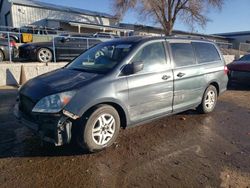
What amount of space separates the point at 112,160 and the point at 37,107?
131 centimetres

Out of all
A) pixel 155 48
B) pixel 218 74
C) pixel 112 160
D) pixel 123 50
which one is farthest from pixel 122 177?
pixel 218 74

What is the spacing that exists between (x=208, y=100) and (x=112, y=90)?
3.01 meters

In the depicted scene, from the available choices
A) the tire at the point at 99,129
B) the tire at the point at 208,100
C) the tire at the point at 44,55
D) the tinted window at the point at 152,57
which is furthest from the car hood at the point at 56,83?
the tire at the point at 44,55

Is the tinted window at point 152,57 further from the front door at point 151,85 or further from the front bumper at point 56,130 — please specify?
the front bumper at point 56,130

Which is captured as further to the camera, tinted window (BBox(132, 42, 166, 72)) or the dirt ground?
tinted window (BBox(132, 42, 166, 72))

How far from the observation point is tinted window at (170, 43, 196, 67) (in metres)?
4.80

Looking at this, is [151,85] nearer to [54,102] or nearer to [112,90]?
[112,90]

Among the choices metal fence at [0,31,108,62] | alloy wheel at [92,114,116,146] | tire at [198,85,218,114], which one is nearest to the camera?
alloy wheel at [92,114,116,146]

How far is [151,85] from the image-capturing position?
168 inches

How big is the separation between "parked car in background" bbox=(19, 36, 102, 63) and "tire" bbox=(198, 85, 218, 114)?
8.16 m

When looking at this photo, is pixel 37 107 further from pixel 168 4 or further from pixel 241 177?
pixel 168 4

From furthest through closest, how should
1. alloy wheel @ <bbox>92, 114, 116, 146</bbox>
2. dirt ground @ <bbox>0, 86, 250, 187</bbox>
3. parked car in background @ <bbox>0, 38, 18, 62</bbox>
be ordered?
parked car in background @ <bbox>0, 38, 18, 62</bbox>
alloy wheel @ <bbox>92, 114, 116, 146</bbox>
dirt ground @ <bbox>0, 86, 250, 187</bbox>

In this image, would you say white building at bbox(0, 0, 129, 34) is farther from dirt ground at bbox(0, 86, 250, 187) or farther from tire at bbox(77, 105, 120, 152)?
tire at bbox(77, 105, 120, 152)

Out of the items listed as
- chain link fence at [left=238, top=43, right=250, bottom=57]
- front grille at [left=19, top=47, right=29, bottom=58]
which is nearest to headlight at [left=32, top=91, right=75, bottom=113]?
front grille at [left=19, top=47, right=29, bottom=58]
